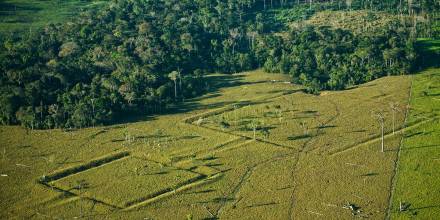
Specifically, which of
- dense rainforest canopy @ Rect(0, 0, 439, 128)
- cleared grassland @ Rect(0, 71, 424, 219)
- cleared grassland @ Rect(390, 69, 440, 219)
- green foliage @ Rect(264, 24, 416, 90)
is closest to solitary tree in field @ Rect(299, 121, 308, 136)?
cleared grassland @ Rect(0, 71, 424, 219)

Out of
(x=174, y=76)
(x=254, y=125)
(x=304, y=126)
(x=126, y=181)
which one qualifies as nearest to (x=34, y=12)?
(x=174, y=76)

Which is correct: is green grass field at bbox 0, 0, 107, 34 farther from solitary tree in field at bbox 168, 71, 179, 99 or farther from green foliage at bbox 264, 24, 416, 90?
green foliage at bbox 264, 24, 416, 90

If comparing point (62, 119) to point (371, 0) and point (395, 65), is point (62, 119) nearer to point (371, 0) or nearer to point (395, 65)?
point (395, 65)

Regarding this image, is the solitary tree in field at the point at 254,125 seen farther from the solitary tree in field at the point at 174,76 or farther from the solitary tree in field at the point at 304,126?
the solitary tree in field at the point at 174,76

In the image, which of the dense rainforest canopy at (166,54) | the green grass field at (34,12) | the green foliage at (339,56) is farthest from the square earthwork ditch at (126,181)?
the green grass field at (34,12)

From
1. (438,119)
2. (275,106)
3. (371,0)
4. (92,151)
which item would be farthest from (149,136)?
(371,0)

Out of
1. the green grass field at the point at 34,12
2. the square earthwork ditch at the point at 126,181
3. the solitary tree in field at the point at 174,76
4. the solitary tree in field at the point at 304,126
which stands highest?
the green grass field at the point at 34,12
